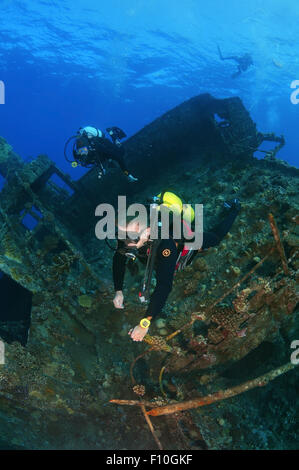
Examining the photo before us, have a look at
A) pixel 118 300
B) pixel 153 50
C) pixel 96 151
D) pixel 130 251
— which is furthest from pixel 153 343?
pixel 153 50

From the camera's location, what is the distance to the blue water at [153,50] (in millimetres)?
25594

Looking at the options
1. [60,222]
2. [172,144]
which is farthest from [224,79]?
[60,222]

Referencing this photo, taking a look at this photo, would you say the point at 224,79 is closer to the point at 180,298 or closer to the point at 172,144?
the point at 172,144

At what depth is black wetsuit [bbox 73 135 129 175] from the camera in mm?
6203

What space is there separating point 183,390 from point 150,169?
21.5 ft

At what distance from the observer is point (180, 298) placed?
168 inches

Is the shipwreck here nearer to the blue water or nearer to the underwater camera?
the underwater camera

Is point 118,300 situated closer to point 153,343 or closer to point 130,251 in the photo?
point 153,343

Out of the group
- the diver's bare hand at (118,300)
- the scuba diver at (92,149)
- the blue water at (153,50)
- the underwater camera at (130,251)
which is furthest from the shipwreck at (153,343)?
the blue water at (153,50)

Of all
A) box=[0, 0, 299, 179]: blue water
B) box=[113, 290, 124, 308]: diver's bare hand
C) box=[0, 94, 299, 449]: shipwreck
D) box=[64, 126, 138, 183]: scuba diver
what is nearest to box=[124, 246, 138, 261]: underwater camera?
box=[113, 290, 124, 308]: diver's bare hand

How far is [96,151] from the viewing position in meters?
6.32

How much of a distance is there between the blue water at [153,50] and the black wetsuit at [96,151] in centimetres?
2701

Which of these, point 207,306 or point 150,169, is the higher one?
point 150,169

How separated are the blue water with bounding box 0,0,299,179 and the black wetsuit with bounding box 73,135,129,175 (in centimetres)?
2701
